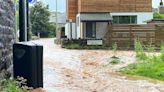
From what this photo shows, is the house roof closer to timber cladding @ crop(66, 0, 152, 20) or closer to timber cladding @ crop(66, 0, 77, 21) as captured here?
timber cladding @ crop(66, 0, 152, 20)

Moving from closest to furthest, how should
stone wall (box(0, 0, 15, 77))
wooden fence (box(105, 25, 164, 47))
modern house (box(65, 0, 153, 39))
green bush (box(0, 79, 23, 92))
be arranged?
1. green bush (box(0, 79, 23, 92))
2. stone wall (box(0, 0, 15, 77))
3. wooden fence (box(105, 25, 164, 47))
4. modern house (box(65, 0, 153, 39))

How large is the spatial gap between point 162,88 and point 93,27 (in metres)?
33.0

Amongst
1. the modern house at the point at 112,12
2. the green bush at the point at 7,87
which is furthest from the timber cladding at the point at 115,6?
the green bush at the point at 7,87

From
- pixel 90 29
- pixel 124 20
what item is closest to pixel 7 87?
pixel 90 29

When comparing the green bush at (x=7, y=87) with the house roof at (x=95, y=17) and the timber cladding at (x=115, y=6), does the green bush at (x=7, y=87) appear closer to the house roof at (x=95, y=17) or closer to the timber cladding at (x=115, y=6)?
the house roof at (x=95, y=17)

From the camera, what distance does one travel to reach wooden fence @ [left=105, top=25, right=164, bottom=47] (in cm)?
4368

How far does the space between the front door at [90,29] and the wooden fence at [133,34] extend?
3.74 m

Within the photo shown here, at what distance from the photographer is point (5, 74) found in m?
12.1

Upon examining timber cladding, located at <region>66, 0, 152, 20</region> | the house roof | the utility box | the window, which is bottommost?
the utility box

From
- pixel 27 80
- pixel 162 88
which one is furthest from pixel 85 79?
pixel 27 80

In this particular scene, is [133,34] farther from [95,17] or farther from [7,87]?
[7,87]

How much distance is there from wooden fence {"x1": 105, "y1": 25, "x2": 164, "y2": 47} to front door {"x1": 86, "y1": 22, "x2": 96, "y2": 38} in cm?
374

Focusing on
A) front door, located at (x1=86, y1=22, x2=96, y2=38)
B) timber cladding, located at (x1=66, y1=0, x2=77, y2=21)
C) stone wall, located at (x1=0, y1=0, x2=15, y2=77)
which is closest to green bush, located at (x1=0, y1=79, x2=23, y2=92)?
stone wall, located at (x1=0, y1=0, x2=15, y2=77)

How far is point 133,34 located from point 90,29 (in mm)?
5378
